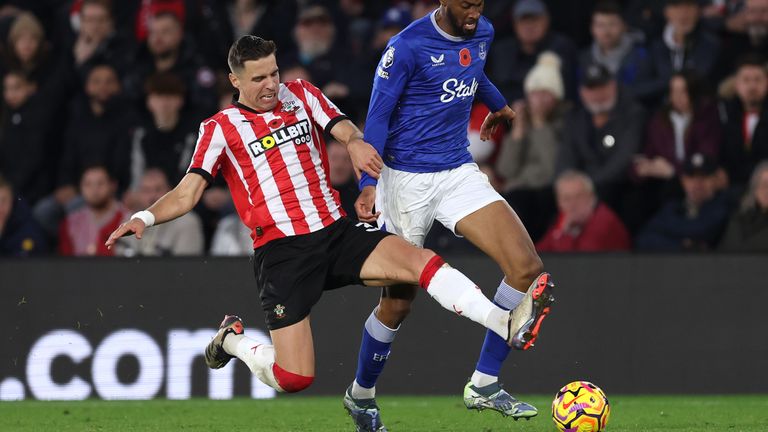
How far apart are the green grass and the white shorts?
1246 millimetres

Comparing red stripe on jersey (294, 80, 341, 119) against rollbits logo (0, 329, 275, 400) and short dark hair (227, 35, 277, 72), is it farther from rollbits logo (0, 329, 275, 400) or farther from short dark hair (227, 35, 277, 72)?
rollbits logo (0, 329, 275, 400)

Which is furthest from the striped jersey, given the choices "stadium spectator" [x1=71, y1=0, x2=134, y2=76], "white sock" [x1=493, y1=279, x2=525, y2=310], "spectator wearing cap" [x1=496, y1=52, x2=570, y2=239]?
"stadium spectator" [x1=71, y1=0, x2=134, y2=76]

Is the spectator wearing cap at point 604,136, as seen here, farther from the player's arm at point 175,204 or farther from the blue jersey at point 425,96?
the player's arm at point 175,204

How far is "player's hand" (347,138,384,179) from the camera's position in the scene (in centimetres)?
710

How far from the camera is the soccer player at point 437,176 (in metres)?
7.40

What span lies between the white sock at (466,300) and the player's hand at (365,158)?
2.19 feet

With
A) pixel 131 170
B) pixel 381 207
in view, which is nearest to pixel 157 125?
pixel 131 170

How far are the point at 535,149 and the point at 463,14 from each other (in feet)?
14.1

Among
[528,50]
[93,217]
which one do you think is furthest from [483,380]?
[528,50]

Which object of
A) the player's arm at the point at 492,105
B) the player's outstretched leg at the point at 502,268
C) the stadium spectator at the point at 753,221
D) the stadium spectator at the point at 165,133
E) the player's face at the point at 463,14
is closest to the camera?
the player's outstretched leg at the point at 502,268

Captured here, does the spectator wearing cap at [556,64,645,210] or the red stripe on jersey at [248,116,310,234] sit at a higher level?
the red stripe on jersey at [248,116,310,234]

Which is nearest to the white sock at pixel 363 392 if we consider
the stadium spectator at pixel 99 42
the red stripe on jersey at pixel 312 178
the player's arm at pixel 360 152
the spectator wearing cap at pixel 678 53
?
the red stripe on jersey at pixel 312 178

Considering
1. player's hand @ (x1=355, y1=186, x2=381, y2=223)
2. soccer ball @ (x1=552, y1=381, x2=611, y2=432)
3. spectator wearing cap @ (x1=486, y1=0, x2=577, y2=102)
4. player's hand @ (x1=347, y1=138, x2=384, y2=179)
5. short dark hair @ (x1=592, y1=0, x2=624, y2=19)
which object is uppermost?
player's hand @ (x1=347, y1=138, x2=384, y2=179)

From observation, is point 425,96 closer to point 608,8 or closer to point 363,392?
point 363,392
